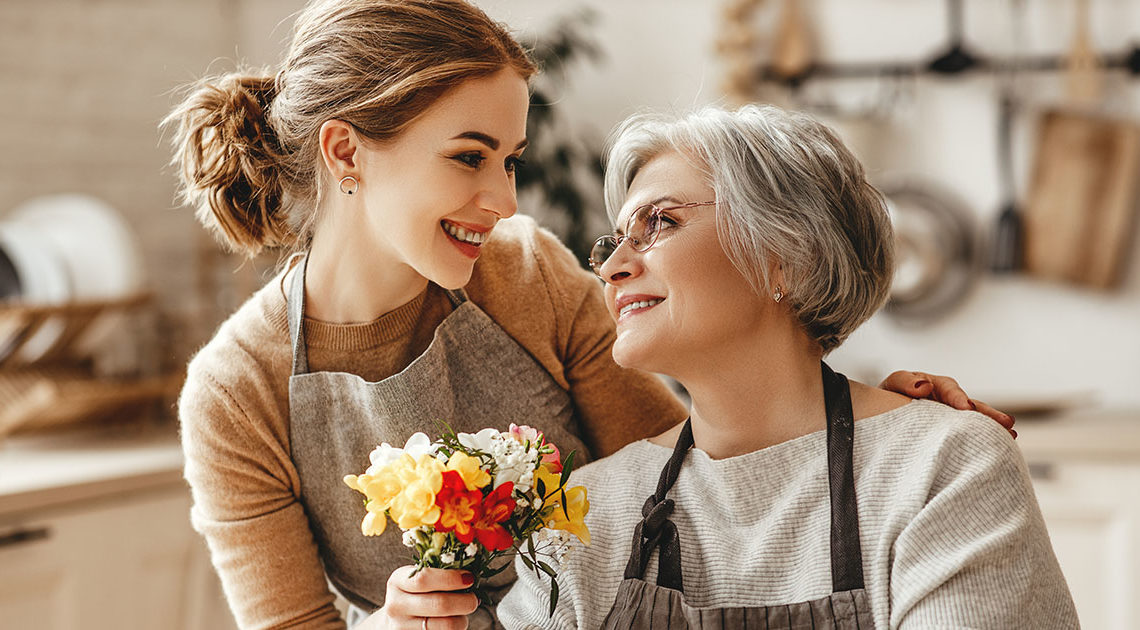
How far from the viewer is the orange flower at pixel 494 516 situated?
1316mm

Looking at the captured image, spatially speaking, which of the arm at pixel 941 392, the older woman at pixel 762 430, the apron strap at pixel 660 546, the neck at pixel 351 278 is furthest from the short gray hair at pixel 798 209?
the neck at pixel 351 278

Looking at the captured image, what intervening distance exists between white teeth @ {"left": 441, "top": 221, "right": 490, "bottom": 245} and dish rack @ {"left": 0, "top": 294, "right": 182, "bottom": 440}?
1776mm

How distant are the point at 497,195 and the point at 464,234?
0.24 ft

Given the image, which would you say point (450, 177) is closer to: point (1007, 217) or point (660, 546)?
point (660, 546)

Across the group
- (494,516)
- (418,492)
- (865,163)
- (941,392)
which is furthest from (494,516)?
(865,163)

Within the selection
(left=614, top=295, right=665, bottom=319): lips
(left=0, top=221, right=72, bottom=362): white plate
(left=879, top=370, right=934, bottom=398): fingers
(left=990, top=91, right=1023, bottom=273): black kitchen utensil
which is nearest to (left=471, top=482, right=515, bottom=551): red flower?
(left=614, top=295, right=665, bottom=319): lips

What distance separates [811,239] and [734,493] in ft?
1.21

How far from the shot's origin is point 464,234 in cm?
161

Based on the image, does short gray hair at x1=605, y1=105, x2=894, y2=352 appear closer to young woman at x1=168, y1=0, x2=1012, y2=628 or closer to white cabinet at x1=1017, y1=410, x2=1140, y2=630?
young woman at x1=168, y1=0, x2=1012, y2=628

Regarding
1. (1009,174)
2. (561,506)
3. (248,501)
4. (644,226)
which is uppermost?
(644,226)

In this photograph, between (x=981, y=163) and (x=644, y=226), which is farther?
(x=981, y=163)

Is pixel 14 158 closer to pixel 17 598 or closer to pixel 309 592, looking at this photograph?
pixel 17 598

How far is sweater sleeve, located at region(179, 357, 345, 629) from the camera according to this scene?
67.1 inches

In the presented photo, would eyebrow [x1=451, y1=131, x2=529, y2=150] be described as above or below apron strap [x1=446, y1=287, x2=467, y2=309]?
above
